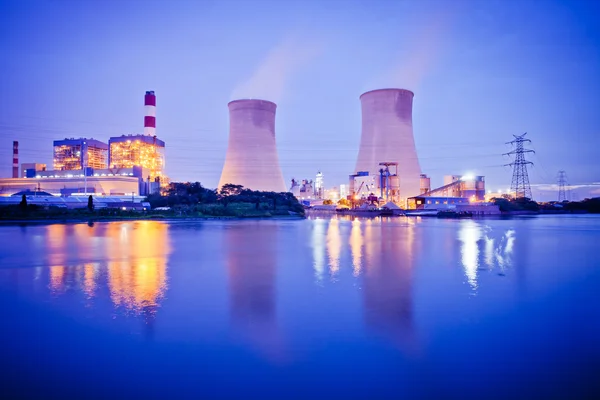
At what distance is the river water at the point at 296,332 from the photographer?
1661 mm

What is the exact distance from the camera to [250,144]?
857 inches

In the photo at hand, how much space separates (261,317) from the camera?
102 inches

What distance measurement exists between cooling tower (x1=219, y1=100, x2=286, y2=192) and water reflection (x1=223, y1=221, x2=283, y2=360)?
16.6m

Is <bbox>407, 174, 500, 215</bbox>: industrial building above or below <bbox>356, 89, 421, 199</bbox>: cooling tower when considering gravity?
below

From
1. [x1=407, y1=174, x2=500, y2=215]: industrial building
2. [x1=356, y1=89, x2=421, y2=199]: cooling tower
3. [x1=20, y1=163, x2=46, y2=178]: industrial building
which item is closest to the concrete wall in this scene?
[x1=20, y1=163, x2=46, y2=178]: industrial building

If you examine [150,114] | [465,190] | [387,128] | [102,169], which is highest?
[150,114]

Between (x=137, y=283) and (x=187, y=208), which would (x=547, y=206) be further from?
(x=137, y=283)

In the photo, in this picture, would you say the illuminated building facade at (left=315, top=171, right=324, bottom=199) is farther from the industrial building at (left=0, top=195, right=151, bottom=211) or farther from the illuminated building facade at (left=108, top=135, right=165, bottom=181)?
the industrial building at (left=0, top=195, right=151, bottom=211)

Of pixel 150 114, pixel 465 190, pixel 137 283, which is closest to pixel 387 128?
pixel 465 190

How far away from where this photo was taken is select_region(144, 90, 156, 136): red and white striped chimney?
3036cm

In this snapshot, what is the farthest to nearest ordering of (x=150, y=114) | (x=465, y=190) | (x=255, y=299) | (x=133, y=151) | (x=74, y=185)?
(x=465, y=190) < (x=150, y=114) < (x=133, y=151) < (x=74, y=185) < (x=255, y=299)

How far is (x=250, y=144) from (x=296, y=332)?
66.1 ft

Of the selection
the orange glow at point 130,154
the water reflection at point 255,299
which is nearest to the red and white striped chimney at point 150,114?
the orange glow at point 130,154

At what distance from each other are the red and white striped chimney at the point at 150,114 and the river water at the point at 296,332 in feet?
92.4
